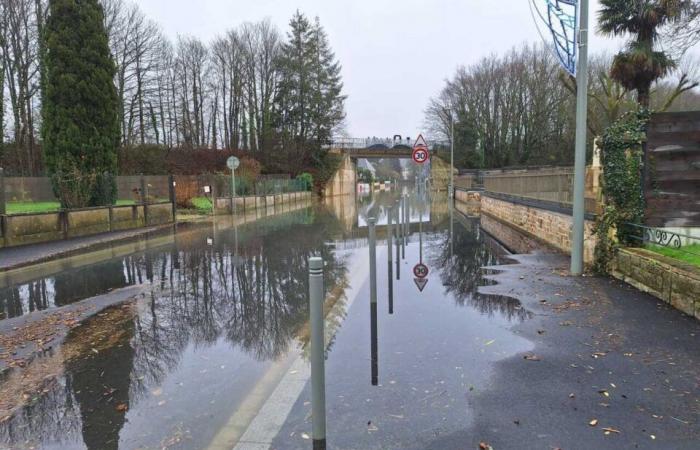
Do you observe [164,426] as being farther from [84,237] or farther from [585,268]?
[84,237]

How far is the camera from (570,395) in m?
3.94

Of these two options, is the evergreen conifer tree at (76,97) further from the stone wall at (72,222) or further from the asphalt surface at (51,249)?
the asphalt surface at (51,249)

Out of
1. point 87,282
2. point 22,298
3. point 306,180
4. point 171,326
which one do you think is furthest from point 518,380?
point 306,180

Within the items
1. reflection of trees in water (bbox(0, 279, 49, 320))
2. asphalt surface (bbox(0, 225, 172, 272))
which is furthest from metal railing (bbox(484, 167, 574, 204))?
asphalt surface (bbox(0, 225, 172, 272))

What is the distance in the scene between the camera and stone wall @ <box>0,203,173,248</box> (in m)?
13.4

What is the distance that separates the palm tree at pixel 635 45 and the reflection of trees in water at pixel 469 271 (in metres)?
14.2

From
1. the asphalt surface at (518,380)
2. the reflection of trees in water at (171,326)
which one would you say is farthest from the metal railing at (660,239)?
the reflection of trees in water at (171,326)

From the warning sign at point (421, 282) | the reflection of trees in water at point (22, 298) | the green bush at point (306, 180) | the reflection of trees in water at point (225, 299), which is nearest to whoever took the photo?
the reflection of trees in water at point (225, 299)

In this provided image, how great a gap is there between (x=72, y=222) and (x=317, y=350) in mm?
15168

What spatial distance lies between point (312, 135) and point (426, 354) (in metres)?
51.5

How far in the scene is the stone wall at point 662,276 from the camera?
5914 mm

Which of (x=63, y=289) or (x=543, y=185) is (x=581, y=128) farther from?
(x=63, y=289)

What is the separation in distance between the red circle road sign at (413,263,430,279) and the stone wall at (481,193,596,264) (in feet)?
9.96

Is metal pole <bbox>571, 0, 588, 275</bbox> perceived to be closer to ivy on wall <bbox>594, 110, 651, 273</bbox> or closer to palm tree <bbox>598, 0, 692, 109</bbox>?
ivy on wall <bbox>594, 110, 651, 273</bbox>
